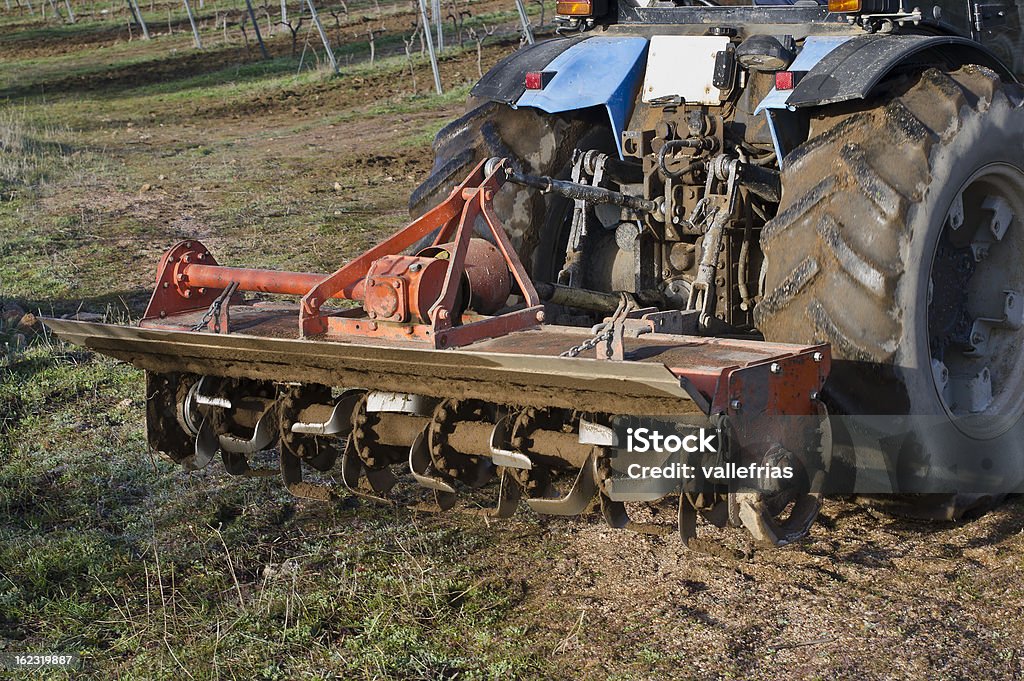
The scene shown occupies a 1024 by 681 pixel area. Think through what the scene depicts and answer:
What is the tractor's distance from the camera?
13.1ft

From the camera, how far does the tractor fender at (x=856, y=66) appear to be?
422 centimetres

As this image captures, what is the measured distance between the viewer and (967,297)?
4.97m

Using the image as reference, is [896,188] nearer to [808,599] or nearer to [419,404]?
[808,599]

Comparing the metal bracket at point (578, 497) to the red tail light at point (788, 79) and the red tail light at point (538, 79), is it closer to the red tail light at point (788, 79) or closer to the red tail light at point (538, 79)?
the red tail light at point (788, 79)

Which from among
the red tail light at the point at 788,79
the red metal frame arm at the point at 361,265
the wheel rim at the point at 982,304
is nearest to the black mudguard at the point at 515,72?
the red metal frame arm at the point at 361,265

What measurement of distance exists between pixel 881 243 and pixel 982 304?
1061mm

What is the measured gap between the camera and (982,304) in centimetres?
496

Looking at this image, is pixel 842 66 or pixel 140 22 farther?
pixel 140 22

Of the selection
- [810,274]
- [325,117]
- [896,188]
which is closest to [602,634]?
[810,274]

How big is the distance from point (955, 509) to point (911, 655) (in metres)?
0.94

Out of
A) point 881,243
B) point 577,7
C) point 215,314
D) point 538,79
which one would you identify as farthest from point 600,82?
point 215,314

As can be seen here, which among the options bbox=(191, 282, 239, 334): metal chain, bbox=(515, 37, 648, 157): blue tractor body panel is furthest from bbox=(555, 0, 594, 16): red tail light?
bbox=(191, 282, 239, 334): metal chain

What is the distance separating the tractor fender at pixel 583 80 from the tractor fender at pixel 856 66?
0.81 m

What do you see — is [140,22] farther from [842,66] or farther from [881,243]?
[881,243]
